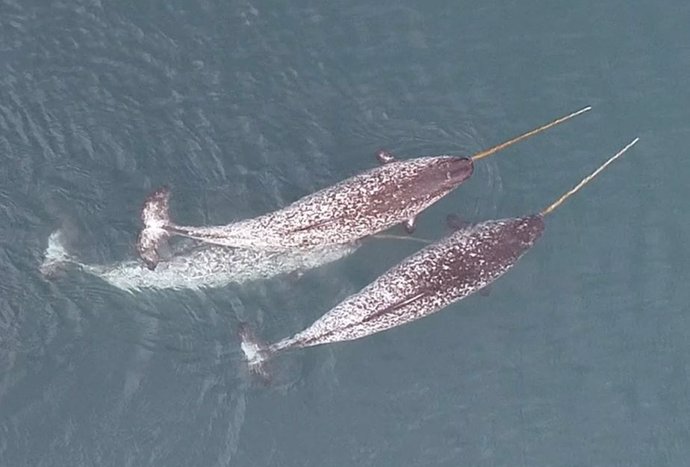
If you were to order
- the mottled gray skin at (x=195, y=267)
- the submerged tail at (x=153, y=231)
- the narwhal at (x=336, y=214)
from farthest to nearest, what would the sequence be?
the mottled gray skin at (x=195, y=267) → the submerged tail at (x=153, y=231) → the narwhal at (x=336, y=214)

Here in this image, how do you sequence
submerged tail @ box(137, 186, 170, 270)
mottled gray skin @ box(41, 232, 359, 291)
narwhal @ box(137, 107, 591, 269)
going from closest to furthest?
narwhal @ box(137, 107, 591, 269) < submerged tail @ box(137, 186, 170, 270) < mottled gray skin @ box(41, 232, 359, 291)

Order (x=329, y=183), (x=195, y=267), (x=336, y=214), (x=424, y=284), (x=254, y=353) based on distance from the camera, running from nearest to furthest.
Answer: (x=336, y=214) < (x=424, y=284) < (x=254, y=353) < (x=195, y=267) < (x=329, y=183)

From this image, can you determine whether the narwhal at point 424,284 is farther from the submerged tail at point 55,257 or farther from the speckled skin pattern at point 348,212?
the submerged tail at point 55,257

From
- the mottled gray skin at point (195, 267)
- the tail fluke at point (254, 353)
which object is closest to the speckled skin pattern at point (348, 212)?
the mottled gray skin at point (195, 267)

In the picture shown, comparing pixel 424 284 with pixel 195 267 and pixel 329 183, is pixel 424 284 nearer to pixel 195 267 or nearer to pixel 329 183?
pixel 329 183

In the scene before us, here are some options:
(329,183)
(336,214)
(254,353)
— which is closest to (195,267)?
(254,353)

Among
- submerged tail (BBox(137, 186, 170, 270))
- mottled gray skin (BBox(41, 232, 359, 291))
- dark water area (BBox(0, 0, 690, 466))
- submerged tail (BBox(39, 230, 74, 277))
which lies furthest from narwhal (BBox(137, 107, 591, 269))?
submerged tail (BBox(39, 230, 74, 277))

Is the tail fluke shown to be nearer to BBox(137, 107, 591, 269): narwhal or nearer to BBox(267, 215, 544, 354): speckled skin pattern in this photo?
BBox(267, 215, 544, 354): speckled skin pattern
